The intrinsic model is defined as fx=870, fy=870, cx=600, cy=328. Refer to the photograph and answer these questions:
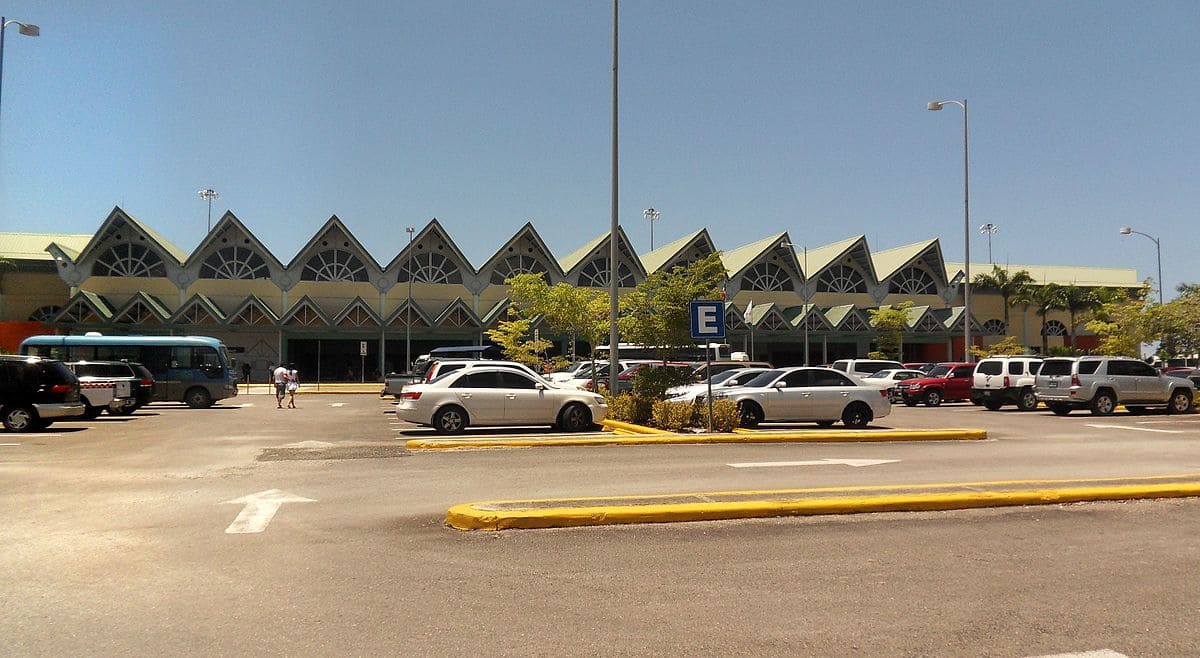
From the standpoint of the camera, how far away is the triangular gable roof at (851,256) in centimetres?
6462

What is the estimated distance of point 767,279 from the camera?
65.2m

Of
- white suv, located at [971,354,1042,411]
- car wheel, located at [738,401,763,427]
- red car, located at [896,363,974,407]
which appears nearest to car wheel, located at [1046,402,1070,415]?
white suv, located at [971,354,1042,411]

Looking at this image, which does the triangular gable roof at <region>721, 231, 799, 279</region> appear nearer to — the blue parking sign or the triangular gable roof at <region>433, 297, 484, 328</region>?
the triangular gable roof at <region>433, 297, 484, 328</region>

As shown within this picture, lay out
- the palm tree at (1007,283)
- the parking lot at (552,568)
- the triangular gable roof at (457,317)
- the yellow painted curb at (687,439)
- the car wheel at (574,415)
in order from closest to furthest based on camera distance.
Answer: the parking lot at (552,568) < the yellow painted curb at (687,439) < the car wheel at (574,415) < the triangular gable roof at (457,317) < the palm tree at (1007,283)

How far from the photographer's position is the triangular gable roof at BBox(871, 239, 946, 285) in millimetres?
66375

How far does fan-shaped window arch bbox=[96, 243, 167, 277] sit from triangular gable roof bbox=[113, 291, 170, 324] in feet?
13.6

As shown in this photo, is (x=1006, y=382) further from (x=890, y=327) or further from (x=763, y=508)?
(x=890, y=327)

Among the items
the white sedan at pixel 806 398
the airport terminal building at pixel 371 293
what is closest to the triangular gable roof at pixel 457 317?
the airport terminal building at pixel 371 293

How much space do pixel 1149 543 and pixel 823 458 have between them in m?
6.15

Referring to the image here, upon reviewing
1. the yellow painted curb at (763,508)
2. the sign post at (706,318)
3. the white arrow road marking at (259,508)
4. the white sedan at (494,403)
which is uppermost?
the sign post at (706,318)

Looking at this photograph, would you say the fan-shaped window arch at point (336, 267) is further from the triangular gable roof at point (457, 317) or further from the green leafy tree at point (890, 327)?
the green leafy tree at point (890, 327)

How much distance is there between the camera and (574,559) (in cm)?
657

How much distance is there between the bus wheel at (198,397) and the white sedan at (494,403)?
16.0 meters

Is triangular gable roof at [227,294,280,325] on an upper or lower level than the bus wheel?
upper
